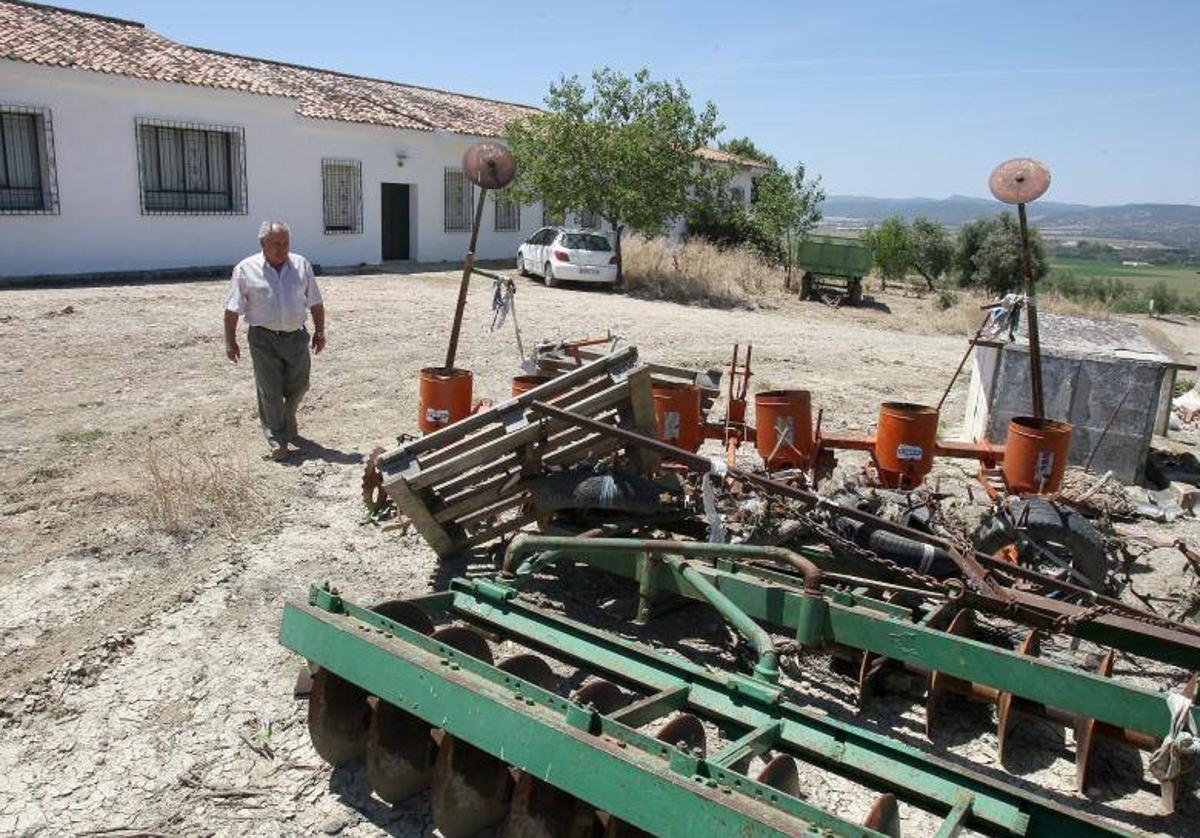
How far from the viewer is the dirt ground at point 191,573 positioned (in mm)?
3471

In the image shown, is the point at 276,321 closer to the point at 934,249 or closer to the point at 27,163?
the point at 27,163

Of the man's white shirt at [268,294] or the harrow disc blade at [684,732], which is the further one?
the man's white shirt at [268,294]

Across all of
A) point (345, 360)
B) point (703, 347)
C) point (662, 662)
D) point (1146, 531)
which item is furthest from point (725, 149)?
point (662, 662)

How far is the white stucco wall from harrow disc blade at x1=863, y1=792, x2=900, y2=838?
1761cm

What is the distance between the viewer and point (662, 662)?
344cm

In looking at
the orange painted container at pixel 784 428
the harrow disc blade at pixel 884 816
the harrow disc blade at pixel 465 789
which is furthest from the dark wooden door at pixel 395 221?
the harrow disc blade at pixel 884 816

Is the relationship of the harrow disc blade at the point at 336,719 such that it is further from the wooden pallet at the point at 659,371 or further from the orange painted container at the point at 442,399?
the wooden pallet at the point at 659,371

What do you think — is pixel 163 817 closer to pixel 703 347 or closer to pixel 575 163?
pixel 703 347

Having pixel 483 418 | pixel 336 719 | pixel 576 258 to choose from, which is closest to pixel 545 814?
pixel 336 719

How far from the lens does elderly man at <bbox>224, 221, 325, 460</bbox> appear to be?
711cm

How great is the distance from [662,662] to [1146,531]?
5053mm

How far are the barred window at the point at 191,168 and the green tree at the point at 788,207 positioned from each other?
14450 mm

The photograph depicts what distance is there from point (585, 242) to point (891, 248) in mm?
15329

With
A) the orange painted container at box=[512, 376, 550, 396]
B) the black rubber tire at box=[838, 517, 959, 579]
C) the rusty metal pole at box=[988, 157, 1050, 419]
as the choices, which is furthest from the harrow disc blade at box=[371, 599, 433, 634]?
the rusty metal pole at box=[988, 157, 1050, 419]
